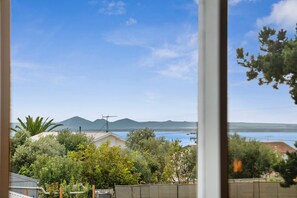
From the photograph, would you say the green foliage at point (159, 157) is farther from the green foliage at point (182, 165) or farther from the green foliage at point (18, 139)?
the green foliage at point (18, 139)

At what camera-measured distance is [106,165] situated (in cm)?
199

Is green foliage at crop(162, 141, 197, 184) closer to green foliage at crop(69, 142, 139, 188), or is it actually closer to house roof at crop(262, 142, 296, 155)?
green foliage at crop(69, 142, 139, 188)

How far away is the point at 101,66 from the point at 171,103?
41cm

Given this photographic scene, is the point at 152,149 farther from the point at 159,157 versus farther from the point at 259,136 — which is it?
the point at 259,136

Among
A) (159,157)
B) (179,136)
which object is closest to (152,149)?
(159,157)

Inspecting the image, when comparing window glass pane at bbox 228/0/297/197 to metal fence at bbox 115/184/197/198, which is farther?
window glass pane at bbox 228/0/297/197

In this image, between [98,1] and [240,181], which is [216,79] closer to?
[240,181]

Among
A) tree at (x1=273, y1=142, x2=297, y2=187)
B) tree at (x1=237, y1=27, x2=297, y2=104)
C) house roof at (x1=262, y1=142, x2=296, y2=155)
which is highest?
tree at (x1=237, y1=27, x2=297, y2=104)

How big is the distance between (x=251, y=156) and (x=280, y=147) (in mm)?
171

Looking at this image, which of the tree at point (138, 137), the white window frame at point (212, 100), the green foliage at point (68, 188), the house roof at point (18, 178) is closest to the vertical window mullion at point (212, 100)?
the white window frame at point (212, 100)

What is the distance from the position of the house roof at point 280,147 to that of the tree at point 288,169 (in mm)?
22

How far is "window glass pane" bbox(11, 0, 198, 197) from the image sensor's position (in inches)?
73.5

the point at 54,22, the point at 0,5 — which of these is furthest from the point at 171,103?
the point at 0,5

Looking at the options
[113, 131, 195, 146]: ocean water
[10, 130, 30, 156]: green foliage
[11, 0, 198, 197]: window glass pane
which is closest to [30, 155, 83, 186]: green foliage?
[11, 0, 198, 197]: window glass pane
